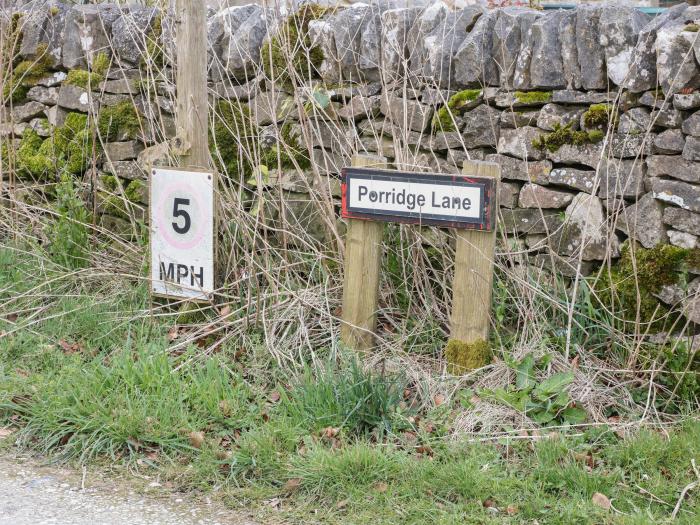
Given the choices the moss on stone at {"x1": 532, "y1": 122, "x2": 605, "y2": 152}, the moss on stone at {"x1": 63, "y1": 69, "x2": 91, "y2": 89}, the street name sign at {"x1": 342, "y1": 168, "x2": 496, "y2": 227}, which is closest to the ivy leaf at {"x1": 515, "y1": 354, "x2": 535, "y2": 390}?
the street name sign at {"x1": 342, "y1": 168, "x2": 496, "y2": 227}

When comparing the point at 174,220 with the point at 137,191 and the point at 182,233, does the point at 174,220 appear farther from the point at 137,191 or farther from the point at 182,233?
the point at 137,191

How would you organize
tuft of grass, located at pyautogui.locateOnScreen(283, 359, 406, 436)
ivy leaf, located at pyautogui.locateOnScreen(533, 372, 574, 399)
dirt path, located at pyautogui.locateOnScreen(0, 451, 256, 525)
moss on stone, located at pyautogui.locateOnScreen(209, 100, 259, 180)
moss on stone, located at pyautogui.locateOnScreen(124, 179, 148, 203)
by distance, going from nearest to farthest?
dirt path, located at pyautogui.locateOnScreen(0, 451, 256, 525) < tuft of grass, located at pyautogui.locateOnScreen(283, 359, 406, 436) < ivy leaf, located at pyautogui.locateOnScreen(533, 372, 574, 399) < moss on stone, located at pyautogui.locateOnScreen(209, 100, 259, 180) < moss on stone, located at pyautogui.locateOnScreen(124, 179, 148, 203)

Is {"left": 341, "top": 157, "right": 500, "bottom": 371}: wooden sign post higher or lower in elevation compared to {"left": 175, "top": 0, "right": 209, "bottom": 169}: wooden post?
lower

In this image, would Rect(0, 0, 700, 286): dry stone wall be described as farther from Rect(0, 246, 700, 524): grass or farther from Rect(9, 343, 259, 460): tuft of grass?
Rect(9, 343, 259, 460): tuft of grass

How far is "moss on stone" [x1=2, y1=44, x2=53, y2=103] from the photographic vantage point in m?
7.02

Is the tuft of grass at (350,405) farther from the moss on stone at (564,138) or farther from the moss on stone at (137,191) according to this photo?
the moss on stone at (137,191)

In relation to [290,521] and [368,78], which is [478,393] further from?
[368,78]

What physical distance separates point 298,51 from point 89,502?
3.21 meters

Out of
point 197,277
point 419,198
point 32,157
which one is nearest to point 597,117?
point 419,198

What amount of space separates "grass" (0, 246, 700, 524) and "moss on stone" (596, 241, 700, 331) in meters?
0.66

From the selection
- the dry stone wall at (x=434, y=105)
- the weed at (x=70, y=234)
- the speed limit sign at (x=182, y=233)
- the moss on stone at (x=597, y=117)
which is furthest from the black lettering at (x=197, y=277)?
the moss on stone at (x=597, y=117)

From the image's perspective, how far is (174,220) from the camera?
17.7 ft

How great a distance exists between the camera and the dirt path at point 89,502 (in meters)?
3.72

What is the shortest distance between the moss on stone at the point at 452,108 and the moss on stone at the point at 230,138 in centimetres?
129
